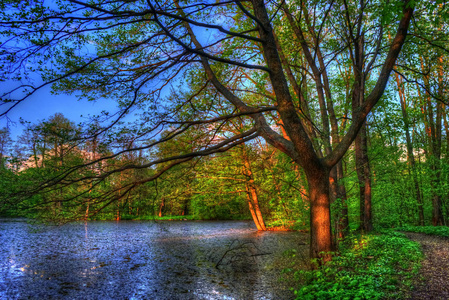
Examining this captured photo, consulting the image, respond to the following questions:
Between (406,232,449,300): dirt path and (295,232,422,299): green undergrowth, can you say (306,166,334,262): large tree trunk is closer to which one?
(295,232,422,299): green undergrowth

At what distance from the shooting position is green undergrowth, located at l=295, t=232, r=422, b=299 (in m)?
4.09

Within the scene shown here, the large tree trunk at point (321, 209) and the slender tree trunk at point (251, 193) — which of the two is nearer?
the large tree trunk at point (321, 209)

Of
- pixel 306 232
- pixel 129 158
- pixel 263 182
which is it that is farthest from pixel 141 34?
pixel 306 232

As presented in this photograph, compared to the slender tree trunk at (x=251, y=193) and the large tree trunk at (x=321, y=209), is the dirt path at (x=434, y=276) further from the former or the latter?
the slender tree trunk at (x=251, y=193)

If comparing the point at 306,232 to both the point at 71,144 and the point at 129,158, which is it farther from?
the point at 71,144

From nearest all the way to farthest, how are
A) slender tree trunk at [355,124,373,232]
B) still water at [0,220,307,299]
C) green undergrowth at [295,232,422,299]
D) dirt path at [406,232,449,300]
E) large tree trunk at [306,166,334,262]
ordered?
1. dirt path at [406,232,449,300]
2. green undergrowth at [295,232,422,299]
3. large tree trunk at [306,166,334,262]
4. still water at [0,220,307,299]
5. slender tree trunk at [355,124,373,232]

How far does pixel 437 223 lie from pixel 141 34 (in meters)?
13.9

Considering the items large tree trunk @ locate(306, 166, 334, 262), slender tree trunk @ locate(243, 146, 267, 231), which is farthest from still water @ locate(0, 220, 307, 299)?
slender tree trunk @ locate(243, 146, 267, 231)

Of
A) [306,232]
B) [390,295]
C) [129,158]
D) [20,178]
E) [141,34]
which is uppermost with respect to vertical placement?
[141,34]

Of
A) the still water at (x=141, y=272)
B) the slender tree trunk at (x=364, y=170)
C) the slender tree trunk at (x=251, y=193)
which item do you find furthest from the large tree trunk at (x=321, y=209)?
the slender tree trunk at (x=251, y=193)

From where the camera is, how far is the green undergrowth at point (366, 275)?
409 cm

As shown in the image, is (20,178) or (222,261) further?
(222,261)

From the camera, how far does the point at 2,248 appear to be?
11195 mm

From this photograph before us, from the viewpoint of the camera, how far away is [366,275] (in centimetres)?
480
